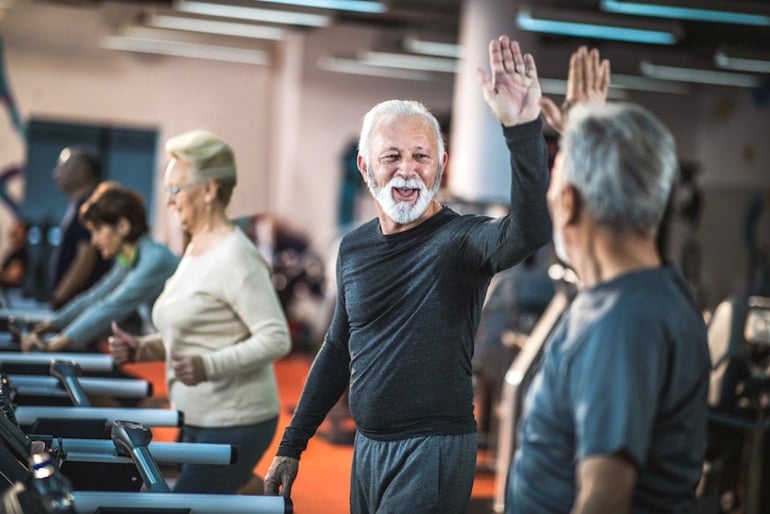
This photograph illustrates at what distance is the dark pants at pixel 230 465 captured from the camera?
3.12 meters

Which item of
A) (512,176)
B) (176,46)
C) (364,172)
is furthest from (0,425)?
(176,46)

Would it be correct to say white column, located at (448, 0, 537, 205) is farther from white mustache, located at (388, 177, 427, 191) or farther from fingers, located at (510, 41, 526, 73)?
fingers, located at (510, 41, 526, 73)

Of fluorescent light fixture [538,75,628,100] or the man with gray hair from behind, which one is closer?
the man with gray hair from behind

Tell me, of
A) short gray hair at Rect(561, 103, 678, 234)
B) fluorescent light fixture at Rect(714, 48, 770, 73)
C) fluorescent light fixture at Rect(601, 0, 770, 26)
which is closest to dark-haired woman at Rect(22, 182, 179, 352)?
short gray hair at Rect(561, 103, 678, 234)

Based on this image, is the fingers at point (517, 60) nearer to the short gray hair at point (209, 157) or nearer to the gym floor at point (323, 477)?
the short gray hair at point (209, 157)

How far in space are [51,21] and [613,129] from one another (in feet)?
43.6

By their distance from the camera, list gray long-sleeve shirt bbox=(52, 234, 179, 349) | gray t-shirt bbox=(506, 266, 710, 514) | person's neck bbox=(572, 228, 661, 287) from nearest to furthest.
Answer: gray t-shirt bbox=(506, 266, 710, 514)
person's neck bbox=(572, 228, 661, 287)
gray long-sleeve shirt bbox=(52, 234, 179, 349)

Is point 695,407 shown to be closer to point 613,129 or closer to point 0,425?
point 613,129

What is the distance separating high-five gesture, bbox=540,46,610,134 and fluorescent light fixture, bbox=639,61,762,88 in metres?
10.1

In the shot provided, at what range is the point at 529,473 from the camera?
1.76 meters

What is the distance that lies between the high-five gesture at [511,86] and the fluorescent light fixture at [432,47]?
8.74m

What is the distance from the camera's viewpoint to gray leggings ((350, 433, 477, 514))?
2414 mm

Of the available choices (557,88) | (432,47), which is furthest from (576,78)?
(557,88)

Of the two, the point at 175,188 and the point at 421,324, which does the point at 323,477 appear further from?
the point at 421,324
